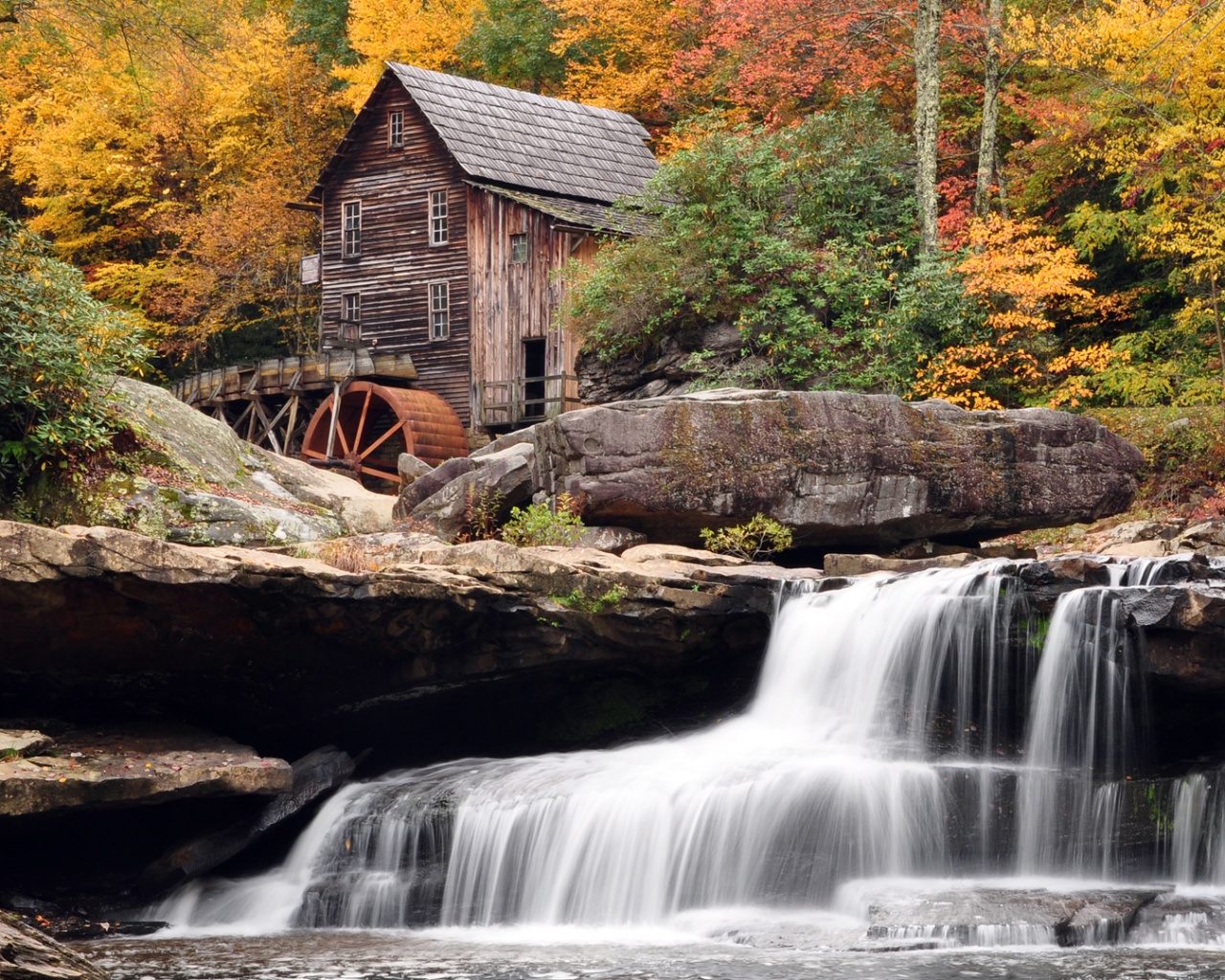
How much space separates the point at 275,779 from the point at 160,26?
325 inches

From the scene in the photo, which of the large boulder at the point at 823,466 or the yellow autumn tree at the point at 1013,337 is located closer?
the large boulder at the point at 823,466

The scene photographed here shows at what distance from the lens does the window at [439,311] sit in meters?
30.7

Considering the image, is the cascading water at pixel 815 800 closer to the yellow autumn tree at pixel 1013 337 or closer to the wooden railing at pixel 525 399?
the yellow autumn tree at pixel 1013 337

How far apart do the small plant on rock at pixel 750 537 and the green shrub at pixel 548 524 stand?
1.46m

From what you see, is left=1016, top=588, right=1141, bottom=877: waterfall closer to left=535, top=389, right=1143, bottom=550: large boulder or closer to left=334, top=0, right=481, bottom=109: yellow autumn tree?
left=535, top=389, right=1143, bottom=550: large boulder

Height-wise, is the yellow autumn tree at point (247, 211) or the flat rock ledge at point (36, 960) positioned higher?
the yellow autumn tree at point (247, 211)

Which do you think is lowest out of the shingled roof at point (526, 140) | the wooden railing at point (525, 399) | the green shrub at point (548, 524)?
the green shrub at point (548, 524)

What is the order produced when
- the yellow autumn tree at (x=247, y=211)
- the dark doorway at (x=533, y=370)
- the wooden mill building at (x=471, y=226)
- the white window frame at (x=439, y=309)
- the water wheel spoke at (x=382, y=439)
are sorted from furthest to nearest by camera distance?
the yellow autumn tree at (x=247, y=211)
the white window frame at (x=439, y=309)
the dark doorway at (x=533, y=370)
the wooden mill building at (x=471, y=226)
the water wheel spoke at (x=382, y=439)

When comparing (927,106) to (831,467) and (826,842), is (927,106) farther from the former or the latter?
(826,842)

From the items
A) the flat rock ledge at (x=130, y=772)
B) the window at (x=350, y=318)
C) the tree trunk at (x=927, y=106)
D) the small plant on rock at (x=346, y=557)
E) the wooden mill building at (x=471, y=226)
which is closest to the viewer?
the flat rock ledge at (x=130, y=772)

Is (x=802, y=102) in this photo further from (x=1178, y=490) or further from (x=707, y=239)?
(x=1178, y=490)

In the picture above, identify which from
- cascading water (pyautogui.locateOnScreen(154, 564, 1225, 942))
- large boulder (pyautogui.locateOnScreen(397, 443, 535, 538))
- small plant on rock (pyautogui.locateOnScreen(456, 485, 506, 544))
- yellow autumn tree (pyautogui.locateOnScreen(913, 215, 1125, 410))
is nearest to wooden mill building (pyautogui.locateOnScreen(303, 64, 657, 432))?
yellow autumn tree (pyautogui.locateOnScreen(913, 215, 1125, 410))

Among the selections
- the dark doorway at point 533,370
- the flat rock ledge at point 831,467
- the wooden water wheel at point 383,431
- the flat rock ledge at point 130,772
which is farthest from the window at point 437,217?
the flat rock ledge at point 130,772

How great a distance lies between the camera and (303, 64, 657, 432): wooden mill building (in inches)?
1148
